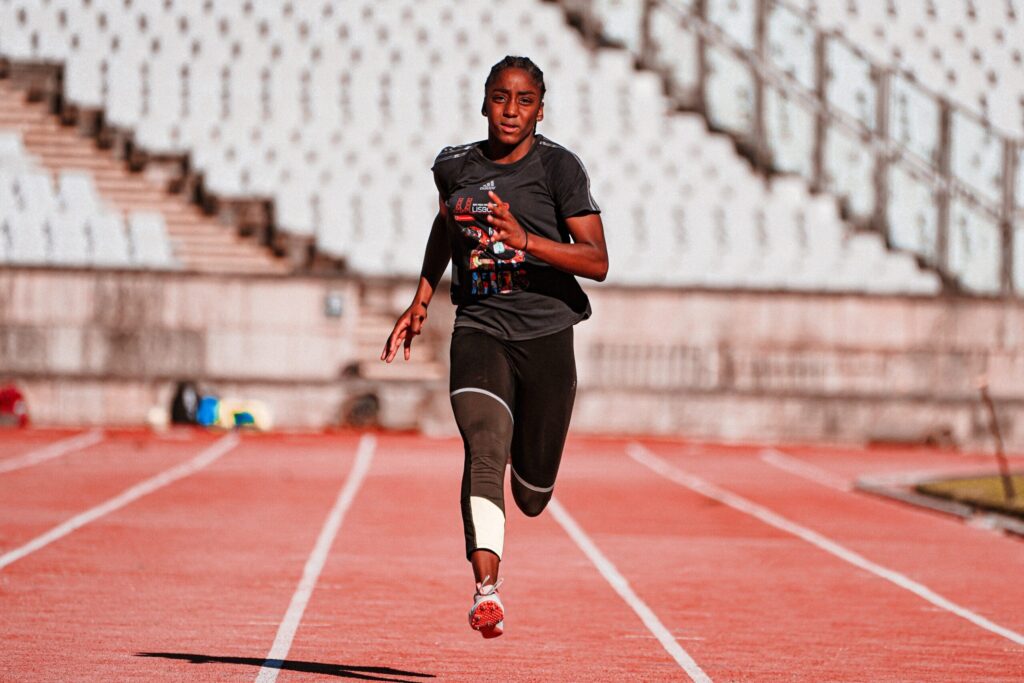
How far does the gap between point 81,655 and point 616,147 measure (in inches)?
876

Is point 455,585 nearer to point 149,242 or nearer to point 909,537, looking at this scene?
point 909,537

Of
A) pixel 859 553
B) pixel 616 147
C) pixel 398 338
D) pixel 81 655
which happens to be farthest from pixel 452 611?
pixel 616 147

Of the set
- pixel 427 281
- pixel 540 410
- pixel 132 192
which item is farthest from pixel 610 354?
pixel 540 410

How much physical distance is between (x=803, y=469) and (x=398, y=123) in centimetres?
996

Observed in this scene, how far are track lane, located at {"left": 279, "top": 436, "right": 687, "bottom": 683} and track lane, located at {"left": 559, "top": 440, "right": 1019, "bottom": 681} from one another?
0.30 meters

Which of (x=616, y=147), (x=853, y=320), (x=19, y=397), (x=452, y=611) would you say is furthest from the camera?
(x=616, y=147)

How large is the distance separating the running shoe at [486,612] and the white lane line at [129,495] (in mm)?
5055

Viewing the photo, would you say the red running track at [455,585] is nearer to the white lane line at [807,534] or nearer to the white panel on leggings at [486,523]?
the white lane line at [807,534]

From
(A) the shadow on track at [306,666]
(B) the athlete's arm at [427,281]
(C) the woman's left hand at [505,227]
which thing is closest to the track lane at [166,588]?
(A) the shadow on track at [306,666]

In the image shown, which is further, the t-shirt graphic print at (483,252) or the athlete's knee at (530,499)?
the athlete's knee at (530,499)

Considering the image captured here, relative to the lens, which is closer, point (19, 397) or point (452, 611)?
point (452, 611)

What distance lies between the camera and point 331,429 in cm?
2616

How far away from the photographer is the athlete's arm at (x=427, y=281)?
20.3 ft

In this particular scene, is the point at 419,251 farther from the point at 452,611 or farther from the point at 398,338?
the point at 398,338
